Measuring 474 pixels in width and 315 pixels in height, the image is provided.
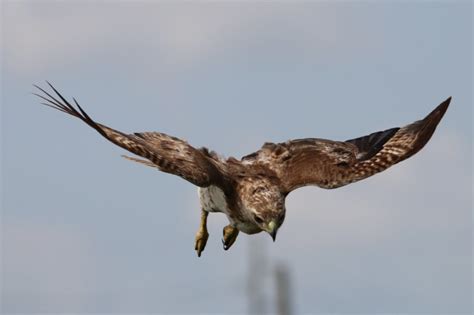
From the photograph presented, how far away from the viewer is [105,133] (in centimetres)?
2911

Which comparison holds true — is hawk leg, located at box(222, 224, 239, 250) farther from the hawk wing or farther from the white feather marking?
the hawk wing

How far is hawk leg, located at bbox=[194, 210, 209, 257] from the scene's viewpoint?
3184 cm

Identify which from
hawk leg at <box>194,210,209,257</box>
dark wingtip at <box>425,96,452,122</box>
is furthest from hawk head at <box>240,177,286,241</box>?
dark wingtip at <box>425,96,452,122</box>

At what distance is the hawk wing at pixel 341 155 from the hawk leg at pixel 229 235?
118 centimetres

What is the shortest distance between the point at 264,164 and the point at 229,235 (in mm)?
1496

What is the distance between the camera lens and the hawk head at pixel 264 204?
29.6m

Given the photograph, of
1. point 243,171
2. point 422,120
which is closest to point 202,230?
point 243,171

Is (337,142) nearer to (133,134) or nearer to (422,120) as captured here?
(422,120)

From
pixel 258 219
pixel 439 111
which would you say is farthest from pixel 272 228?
pixel 439 111

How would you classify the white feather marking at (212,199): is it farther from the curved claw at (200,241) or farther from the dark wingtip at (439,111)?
the dark wingtip at (439,111)

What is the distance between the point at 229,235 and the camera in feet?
105

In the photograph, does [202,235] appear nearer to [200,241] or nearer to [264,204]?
[200,241]

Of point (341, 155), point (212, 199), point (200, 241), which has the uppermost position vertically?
point (341, 155)

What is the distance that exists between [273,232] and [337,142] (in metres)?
3.34
